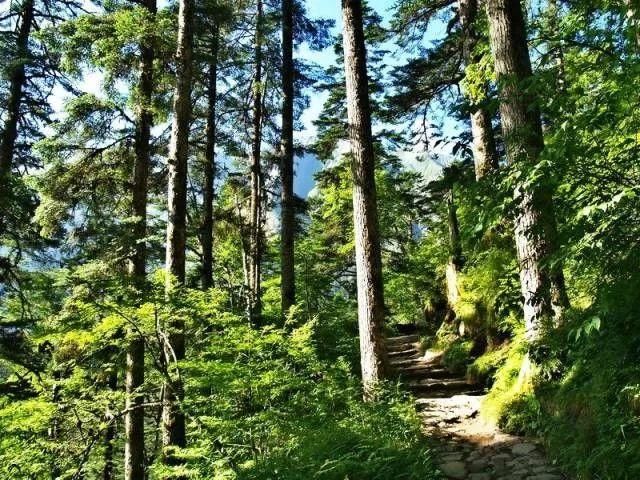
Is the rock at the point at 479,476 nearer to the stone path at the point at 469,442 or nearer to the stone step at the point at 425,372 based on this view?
the stone path at the point at 469,442

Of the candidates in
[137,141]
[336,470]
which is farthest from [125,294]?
[137,141]

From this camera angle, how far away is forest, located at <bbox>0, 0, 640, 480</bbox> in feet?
10.8

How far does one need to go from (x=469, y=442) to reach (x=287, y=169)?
8.78 m

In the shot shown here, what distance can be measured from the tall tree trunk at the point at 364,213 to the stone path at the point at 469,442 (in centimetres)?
104

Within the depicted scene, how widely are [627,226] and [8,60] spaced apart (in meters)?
13.3

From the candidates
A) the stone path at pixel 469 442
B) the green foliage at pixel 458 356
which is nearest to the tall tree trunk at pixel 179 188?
the stone path at pixel 469 442

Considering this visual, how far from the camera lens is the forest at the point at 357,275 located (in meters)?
3.29

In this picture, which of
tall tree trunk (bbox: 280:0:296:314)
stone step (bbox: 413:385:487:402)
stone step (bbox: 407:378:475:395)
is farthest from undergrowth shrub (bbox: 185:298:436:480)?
tall tree trunk (bbox: 280:0:296:314)

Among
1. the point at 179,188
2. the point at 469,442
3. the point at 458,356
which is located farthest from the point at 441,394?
the point at 179,188

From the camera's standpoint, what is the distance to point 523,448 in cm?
517

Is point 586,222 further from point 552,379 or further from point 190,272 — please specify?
point 190,272

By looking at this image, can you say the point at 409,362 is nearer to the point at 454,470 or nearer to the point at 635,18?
the point at 454,470

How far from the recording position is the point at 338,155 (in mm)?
18266

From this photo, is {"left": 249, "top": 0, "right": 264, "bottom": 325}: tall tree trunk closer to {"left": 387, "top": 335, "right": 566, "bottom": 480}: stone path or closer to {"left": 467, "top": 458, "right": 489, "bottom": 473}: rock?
{"left": 387, "top": 335, "right": 566, "bottom": 480}: stone path
